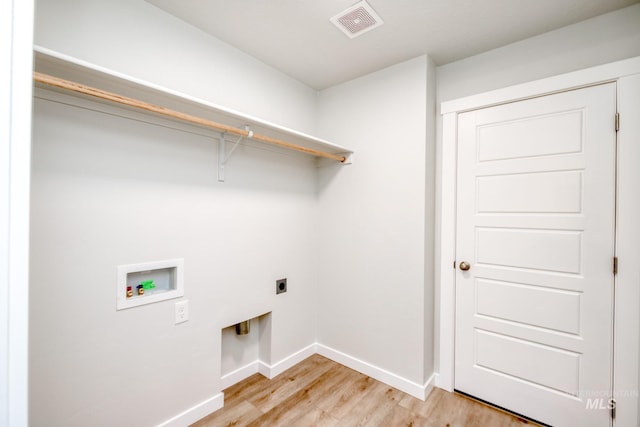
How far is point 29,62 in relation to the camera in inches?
26.8

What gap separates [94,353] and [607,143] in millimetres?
2953

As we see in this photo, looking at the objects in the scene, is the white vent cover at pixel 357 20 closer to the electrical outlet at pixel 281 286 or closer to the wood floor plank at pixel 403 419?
the electrical outlet at pixel 281 286

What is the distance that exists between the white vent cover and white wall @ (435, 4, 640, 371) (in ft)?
2.53

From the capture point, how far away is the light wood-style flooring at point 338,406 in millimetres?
1779

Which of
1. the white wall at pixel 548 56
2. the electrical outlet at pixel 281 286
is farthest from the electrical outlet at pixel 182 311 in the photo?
the white wall at pixel 548 56

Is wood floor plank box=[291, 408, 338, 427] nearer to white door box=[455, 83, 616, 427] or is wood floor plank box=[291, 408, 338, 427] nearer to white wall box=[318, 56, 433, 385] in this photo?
white wall box=[318, 56, 433, 385]

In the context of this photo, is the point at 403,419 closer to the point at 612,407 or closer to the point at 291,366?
the point at 291,366

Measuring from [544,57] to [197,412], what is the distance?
3110 millimetres

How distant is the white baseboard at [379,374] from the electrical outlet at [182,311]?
138 centimetres

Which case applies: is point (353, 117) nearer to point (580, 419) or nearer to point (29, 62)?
point (29, 62)

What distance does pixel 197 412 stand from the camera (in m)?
1.76

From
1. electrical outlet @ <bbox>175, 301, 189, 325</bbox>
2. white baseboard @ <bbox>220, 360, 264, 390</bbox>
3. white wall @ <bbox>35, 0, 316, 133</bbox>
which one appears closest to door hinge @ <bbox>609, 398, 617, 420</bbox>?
white baseboard @ <bbox>220, 360, 264, 390</bbox>

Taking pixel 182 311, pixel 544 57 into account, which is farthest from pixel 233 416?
pixel 544 57

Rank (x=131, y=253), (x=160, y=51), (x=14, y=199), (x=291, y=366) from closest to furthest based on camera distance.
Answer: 1. (x=14, y=199)
2. (x=131, y=253)
3. (x=160, y=51)
4. (x=291, y=366)
